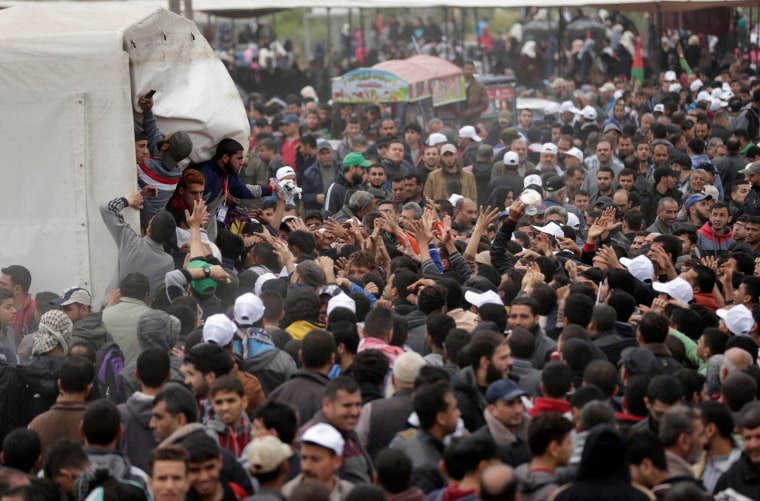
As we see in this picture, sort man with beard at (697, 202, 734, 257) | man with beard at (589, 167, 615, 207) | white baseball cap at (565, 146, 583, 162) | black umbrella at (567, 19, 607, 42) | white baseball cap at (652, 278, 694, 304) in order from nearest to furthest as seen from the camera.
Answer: white baseball cap at (652, 278, 694, 304) → man with beard at (697, 202, 734, 257) → man with beard at (589, 167, 615, 207) → white baseball cap at (565, 146, 583, 162) → black umbrella at (567, 19, 607, 42)

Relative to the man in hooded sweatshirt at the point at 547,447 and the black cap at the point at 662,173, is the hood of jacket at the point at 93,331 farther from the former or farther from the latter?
the black cap at the point at 662,173

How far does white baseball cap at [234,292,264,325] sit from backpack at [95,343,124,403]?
2.53 ft

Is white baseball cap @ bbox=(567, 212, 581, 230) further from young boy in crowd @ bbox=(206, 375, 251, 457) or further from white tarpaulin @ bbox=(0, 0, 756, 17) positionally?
white tarpaulin @ bbox=(0, 0, 756, 17)

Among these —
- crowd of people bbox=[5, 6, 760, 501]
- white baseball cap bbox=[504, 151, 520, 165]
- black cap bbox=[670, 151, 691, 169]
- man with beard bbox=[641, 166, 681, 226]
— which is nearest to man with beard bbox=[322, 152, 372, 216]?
crowd of people bbox=[5, 6, 760, 501]

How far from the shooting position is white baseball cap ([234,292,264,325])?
807 cm

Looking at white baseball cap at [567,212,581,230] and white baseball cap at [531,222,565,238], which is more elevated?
white baseball cap at [531,222,565,238]

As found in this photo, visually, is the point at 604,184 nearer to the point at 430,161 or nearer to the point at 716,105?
the point at 430,161

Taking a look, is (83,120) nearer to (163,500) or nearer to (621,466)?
(163,500)

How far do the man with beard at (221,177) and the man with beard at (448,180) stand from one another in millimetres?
5214

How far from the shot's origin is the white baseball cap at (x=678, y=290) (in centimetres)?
951

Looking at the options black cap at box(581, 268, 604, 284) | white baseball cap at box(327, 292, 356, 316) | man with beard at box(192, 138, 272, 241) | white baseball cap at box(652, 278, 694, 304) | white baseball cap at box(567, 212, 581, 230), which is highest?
man with beard at box(192, 138, 272, 241)

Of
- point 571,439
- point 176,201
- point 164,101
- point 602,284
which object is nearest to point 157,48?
point 164,101

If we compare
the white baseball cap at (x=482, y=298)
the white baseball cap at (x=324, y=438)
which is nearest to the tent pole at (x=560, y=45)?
the white baseball cap at (x=482, y=298)

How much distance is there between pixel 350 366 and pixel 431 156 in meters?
9.73
